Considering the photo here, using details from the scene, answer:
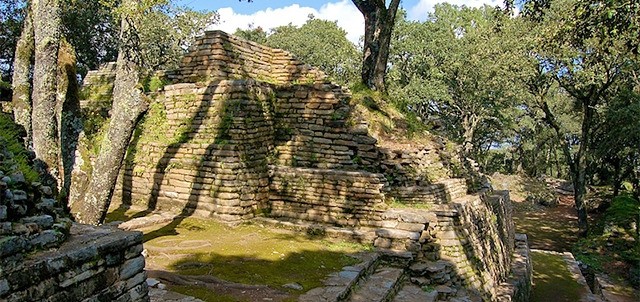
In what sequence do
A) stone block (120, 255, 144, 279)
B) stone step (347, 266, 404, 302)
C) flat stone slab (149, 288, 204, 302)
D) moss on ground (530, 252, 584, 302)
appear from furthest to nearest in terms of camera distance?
moss on ground (530, 252, 584, 302) → stone step (347, 266, 404, 302) → flat stone slab (149, 288, 204, 302) → stone block (120, 255, 144, 279)

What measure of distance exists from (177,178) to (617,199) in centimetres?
2314

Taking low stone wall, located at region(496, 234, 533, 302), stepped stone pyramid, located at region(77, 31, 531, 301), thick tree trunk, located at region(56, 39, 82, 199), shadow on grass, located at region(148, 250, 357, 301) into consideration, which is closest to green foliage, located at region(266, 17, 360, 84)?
low stone wall, located at region(496, 234, 533, 302)

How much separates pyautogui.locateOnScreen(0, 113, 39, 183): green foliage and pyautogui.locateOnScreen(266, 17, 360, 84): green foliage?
2713 centimetres

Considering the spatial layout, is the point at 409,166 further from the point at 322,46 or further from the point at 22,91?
the point at 322,46

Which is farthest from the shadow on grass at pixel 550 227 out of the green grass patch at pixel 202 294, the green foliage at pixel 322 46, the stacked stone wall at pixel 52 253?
the stacked stone wall at pixel 52 253

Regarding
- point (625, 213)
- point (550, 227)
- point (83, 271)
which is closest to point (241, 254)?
point (83, 271)

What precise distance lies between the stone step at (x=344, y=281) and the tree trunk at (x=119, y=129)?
3.03 m

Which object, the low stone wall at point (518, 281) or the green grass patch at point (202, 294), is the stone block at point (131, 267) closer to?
the green grass patch at point (202, 294)

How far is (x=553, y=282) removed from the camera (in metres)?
13.5

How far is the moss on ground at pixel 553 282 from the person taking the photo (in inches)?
484

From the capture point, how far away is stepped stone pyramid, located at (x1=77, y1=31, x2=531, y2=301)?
7.60 meters

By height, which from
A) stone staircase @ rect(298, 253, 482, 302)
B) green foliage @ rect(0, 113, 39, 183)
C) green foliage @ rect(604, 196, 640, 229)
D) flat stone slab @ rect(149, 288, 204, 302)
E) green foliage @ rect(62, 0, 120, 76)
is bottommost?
green foliage @ rect(604, 196, 640, 229)

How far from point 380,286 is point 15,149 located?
4.43 metres

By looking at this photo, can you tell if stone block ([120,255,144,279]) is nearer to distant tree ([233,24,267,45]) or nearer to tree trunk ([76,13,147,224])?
tree trunk ([76,13,147,224])
